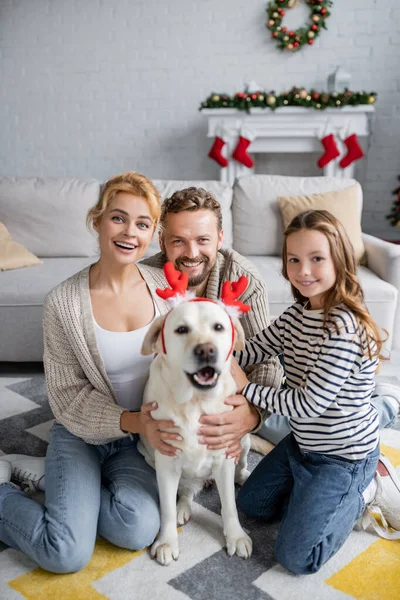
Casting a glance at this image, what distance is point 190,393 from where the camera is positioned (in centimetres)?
141

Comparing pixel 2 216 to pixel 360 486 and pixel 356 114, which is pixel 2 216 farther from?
pixel 356 114

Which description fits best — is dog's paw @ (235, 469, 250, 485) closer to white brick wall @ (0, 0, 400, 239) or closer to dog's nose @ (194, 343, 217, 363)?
dog's nose @ (194, 343, 217, 363)

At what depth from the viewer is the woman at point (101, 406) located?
1488mm

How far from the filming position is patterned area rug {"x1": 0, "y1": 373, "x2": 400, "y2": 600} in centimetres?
141

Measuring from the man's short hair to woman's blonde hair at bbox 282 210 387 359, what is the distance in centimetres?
35

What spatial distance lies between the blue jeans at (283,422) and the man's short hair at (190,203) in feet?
2.48

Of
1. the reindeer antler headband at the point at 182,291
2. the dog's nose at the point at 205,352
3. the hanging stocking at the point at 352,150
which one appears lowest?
the dog's nose at the point at 205,352

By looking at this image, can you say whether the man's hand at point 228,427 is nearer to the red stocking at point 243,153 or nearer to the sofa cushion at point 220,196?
the sofa cushion at point 220,196

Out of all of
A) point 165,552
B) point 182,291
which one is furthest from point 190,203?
point 165,552

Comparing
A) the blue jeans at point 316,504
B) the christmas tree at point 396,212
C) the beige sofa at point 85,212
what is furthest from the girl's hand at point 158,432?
the christmas tree at point 396,212

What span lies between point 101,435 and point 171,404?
Answer: 29 centimetres

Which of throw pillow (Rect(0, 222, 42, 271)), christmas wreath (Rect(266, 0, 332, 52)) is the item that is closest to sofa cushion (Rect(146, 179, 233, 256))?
throw pillow (Rect(0, 222, 42, 271))

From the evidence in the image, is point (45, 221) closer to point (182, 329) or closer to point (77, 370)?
point (77, 370)

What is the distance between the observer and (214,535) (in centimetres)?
163
